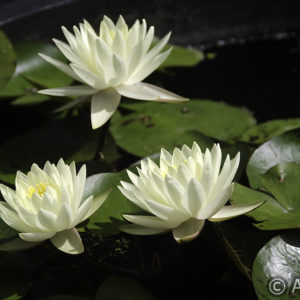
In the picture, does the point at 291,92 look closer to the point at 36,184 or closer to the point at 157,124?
the point at 157,124

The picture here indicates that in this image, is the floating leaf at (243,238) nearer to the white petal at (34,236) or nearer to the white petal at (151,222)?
the white petal at (151,222)

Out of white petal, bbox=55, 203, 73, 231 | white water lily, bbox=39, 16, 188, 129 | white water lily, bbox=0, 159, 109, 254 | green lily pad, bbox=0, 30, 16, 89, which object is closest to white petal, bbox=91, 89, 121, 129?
white water lily, bbox=39, 16, 188, 129

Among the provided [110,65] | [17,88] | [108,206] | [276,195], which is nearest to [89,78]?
[110,65]

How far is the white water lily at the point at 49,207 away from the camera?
0.97m

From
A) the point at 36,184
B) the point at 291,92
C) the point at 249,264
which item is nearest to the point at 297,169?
the point at 249,264

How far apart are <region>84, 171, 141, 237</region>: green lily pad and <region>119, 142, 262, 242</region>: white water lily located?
12cm

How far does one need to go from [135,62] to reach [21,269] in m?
0.58

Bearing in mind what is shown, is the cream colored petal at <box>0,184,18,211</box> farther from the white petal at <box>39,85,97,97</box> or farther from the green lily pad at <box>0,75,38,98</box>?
the green lily pad at <box>0,75,38,98</box>

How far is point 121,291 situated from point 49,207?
9.7 inches

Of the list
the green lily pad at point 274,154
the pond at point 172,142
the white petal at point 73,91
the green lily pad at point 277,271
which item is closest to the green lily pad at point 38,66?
the pond at point 172,142

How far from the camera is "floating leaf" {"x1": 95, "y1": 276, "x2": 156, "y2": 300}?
3.43 ft

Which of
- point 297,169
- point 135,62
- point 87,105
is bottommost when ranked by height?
point 87,105

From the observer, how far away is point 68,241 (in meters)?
1.04

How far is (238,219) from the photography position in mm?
1202
